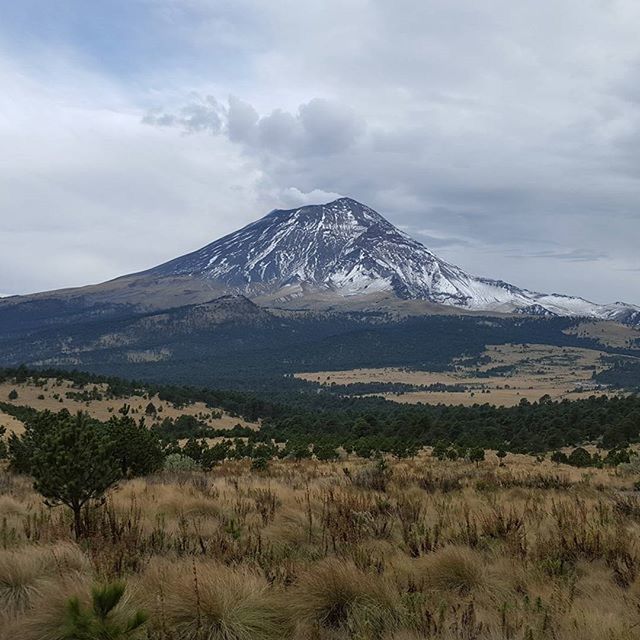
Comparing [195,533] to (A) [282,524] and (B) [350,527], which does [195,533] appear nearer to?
(A) [282,524]

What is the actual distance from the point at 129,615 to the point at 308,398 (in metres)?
147

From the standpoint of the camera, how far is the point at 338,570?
17.1ft

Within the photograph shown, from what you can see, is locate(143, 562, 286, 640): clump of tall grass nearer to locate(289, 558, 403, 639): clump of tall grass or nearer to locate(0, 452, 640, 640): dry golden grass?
locate(0, 452, 640, 640): dry golden grass

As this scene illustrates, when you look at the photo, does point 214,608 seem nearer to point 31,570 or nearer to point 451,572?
point 31,570

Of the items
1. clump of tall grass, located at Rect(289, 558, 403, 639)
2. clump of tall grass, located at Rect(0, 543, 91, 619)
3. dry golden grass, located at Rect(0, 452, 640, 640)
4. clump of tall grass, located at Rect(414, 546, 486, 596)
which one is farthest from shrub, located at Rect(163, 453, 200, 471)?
clump of tall grass, located at Rect(289, 558, 403, 639)

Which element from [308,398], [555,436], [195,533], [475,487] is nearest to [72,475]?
[195,533]

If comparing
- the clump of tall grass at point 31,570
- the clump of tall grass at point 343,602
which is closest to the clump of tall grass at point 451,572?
the clump of tall grass at point 343,602

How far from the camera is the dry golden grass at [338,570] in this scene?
4.49 m

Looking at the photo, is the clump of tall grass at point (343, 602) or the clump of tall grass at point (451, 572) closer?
the clump of tall grass at point (343, 602)

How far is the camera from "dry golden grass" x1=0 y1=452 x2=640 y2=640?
177 inches

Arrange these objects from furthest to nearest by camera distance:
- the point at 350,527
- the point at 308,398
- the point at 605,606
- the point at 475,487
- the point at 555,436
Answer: the point at 308,398
the point at 555,436
the point at 475,487
the point at 350,527
the point at 605,606

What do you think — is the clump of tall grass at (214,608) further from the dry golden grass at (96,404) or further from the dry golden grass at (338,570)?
the dry golden grass at (96,404)

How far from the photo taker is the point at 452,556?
5.85 meters

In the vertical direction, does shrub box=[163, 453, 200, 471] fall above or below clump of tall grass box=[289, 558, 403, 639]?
below
